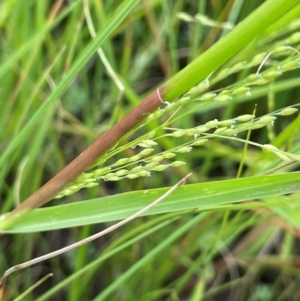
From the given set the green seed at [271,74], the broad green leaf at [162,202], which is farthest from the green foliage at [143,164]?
the green seed at [271,74]

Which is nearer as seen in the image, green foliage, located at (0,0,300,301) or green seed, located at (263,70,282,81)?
green seed, located at (263,70,282,81)

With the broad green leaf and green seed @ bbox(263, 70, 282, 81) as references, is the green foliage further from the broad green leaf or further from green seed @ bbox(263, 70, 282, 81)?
green seed @ bbox(263, 70, 282, 81)

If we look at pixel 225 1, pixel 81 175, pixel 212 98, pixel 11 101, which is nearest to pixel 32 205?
pixel 81 175

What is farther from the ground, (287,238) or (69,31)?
(69,31)

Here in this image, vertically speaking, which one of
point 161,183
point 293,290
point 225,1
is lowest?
point 293,290

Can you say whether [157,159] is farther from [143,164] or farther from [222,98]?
[143,164]

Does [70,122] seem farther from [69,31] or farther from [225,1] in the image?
[225,1]

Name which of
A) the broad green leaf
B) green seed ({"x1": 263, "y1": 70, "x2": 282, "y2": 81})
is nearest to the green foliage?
the broad green leaf

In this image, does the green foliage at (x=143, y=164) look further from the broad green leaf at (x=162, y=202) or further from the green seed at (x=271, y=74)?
the green seed at (x=271, y=74)
